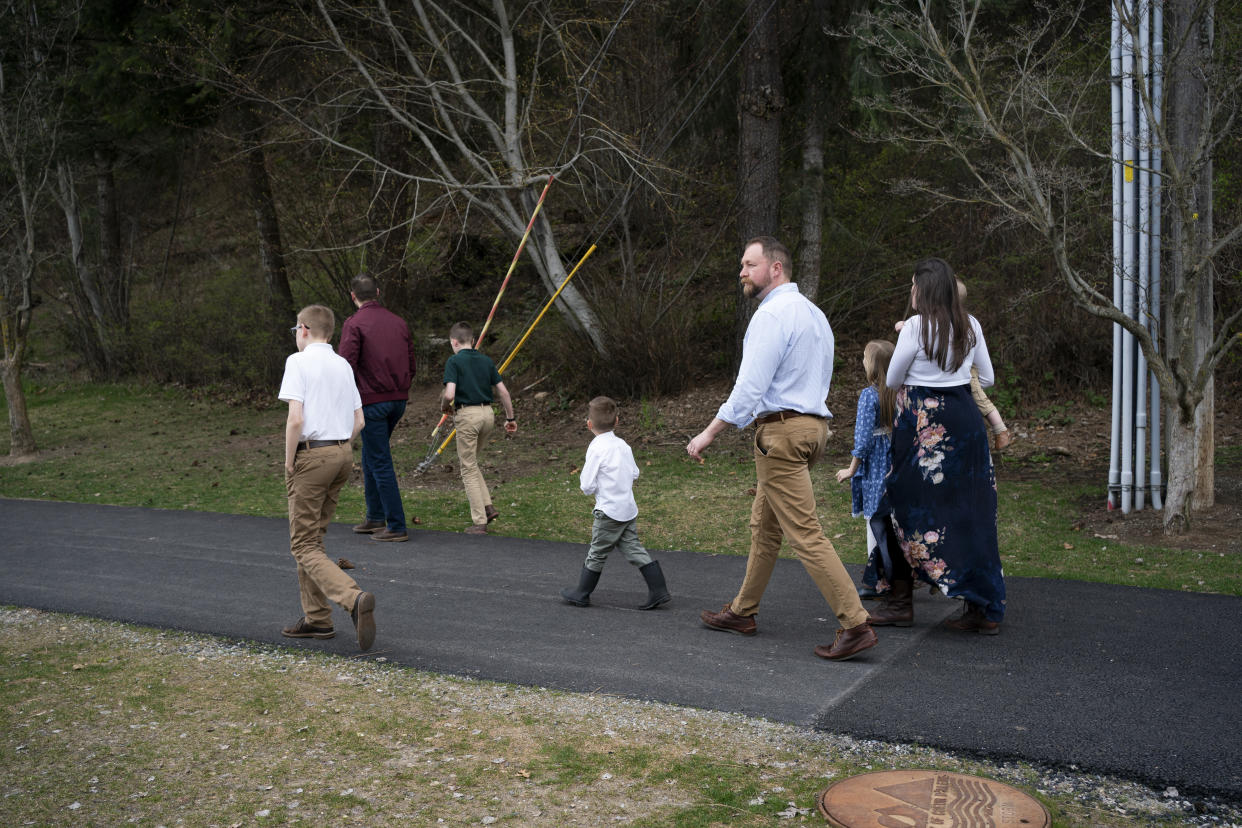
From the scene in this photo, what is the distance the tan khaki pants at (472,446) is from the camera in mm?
9461

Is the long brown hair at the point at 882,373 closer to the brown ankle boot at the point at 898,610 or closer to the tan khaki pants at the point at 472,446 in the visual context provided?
the brown ankle boot at the point at 898,610

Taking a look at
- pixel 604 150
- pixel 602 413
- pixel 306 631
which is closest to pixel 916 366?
pixel 602 413

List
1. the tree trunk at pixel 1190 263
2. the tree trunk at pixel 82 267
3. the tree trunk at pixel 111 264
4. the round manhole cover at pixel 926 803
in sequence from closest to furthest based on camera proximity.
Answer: the round manhole cover at pixel 926 803 < the tree trunk at pixel 1190 263 < the tree trunk at pixel 82 267 < the tree trunk at pixel 111 264

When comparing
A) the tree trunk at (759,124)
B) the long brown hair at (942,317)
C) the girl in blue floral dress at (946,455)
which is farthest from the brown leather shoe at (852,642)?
the tree trunk at (759,124)

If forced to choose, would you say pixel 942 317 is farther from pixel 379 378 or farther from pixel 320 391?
pixel 379 378

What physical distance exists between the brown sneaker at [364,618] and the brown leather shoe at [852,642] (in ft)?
7.94

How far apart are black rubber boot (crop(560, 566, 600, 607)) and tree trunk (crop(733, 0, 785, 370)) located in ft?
28.6

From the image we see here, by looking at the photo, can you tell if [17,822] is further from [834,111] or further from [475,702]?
[834,111]

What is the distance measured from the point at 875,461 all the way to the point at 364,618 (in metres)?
3.11

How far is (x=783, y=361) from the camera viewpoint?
545cm

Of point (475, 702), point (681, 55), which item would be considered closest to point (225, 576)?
point (475, 702)

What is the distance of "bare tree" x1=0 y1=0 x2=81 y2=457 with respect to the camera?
50.4ft

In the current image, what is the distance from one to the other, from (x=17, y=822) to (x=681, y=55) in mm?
14433

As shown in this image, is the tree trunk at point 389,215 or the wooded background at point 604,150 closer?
the wooded background at point 604,150
